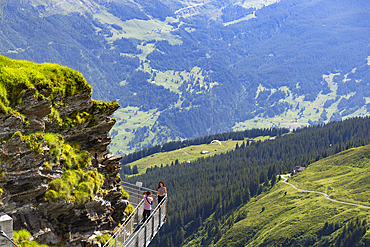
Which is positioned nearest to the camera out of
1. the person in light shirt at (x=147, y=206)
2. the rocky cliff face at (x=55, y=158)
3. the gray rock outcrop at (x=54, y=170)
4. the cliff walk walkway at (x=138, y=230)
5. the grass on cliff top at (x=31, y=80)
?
the gray rock outcrop at (x=54, y=170)

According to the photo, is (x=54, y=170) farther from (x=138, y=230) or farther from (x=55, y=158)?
(x=138, y=230)

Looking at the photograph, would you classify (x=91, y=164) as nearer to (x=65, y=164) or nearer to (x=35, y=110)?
(x=65, y=164)

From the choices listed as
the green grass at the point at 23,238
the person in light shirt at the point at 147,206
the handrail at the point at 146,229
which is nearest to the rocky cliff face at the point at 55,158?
the green grass at the point at 23,238

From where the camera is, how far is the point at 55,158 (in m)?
21.3

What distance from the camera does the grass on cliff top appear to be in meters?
19.2

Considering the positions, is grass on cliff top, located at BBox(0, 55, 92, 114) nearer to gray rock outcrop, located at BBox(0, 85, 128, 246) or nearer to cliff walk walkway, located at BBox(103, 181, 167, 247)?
gray rock outcrop, located at BBox(0, 85, 128, 246)

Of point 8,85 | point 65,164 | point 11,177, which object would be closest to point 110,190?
point 65,164

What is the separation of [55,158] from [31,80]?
4.25 meters

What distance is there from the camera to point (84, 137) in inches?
968

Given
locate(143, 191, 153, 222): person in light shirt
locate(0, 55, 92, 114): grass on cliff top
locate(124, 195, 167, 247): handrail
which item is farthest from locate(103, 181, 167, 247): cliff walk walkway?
locate(0, 55, 92, 114): grass on cliff top

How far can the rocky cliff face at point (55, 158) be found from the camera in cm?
1906

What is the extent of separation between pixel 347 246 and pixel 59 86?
184 m

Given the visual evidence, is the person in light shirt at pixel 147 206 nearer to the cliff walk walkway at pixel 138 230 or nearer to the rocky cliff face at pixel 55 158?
the cliff walk walkway at pixel 138 230

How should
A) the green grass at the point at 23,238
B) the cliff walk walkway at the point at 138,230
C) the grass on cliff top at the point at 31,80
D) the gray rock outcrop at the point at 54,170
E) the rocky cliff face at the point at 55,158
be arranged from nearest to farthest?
the green grass at the point at 23,238, the gray rock outcrop at the point at 54,170, the rocky cliff face at the point at 55,158, the grass on cliff top at the point at 31,80, the cliff walk walkway at the point at 138,230
